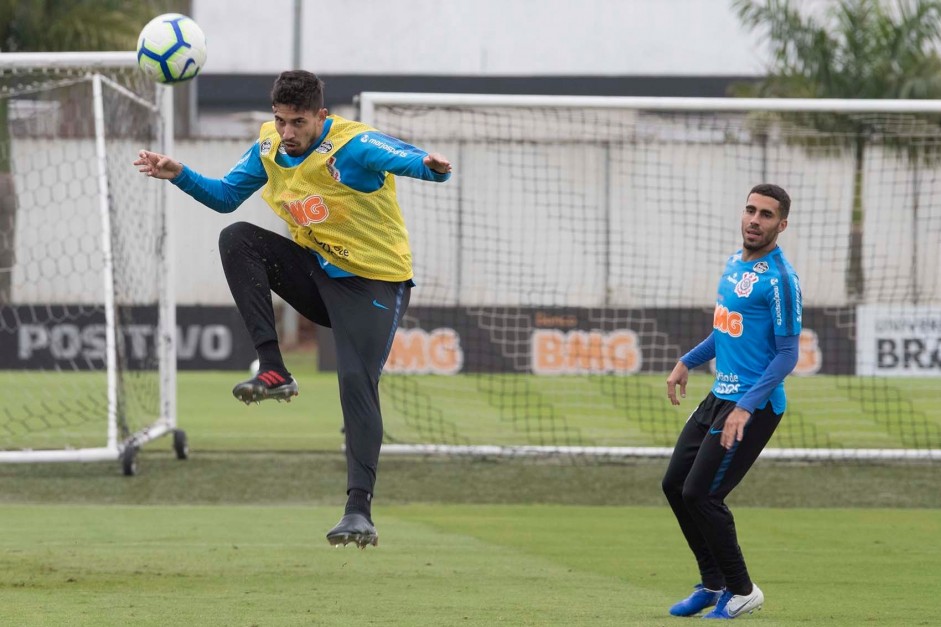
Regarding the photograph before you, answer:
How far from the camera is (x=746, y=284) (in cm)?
705

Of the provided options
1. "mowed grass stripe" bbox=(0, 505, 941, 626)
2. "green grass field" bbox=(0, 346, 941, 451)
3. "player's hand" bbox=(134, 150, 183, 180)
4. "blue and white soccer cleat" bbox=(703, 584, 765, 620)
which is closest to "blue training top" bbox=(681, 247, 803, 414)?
"blue and white soccer cleat" bbox=(703, 584, 765, 620)

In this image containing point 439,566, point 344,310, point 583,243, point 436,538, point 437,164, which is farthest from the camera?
point 583,243

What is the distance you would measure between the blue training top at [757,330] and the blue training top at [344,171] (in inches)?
66.1

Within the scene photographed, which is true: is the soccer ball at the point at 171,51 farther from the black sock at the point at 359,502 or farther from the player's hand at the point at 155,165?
the black sock at the point at 359,502

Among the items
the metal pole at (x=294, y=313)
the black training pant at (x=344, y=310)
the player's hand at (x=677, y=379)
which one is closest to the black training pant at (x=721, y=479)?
the player's hand at (x=677, y=379)

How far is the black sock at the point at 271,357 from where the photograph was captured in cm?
679

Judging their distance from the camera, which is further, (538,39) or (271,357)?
(538,39)

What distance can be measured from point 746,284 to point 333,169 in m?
2.12

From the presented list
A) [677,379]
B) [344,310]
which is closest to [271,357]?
[344,310]

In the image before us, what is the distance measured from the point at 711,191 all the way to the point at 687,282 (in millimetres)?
1516

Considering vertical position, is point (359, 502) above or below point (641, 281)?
above

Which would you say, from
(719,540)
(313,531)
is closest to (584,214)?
(313,531)

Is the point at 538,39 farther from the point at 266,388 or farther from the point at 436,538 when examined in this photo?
the point at 266,388

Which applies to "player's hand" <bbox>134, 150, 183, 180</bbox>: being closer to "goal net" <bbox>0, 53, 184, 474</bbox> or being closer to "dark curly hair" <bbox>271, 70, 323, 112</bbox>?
"dark curly hair" <bbox>271, 70, 323, 112</bbox>
